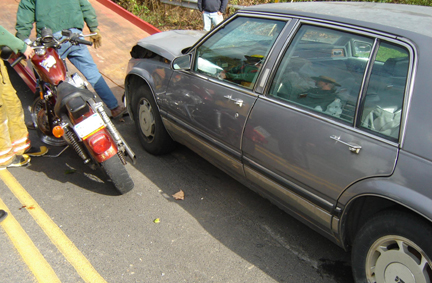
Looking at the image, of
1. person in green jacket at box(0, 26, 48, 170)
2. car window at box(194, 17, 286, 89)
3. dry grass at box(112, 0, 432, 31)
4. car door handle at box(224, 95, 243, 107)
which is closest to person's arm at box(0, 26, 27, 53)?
person in green jacket at box(0, 26, 48, 170)

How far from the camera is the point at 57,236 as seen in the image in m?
3.16

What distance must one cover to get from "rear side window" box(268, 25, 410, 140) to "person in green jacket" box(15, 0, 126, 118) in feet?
9.75

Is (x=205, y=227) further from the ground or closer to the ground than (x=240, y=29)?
closer to the ground

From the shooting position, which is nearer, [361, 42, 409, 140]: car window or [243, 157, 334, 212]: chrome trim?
[361, 42, 409, 140]: car window

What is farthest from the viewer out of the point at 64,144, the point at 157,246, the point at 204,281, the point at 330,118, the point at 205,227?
the point at 64,144

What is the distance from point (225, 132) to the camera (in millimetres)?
3199

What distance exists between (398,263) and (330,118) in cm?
100

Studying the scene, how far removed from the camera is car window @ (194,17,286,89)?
3.09 meters

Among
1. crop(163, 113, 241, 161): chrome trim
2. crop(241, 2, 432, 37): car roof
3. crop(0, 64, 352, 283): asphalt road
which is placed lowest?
crop(0, 64, 352, 283): asphalt road

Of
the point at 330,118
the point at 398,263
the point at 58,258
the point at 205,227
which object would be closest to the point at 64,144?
the point at 58,258

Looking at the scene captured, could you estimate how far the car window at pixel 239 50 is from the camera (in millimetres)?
3092

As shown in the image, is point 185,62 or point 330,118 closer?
point 330,118

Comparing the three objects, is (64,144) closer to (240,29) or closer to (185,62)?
(185,62)

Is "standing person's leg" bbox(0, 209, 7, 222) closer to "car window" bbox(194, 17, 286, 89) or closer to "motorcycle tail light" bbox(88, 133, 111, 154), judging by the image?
"motorcycle tail light" bbox(88, 133, 111, 154)
